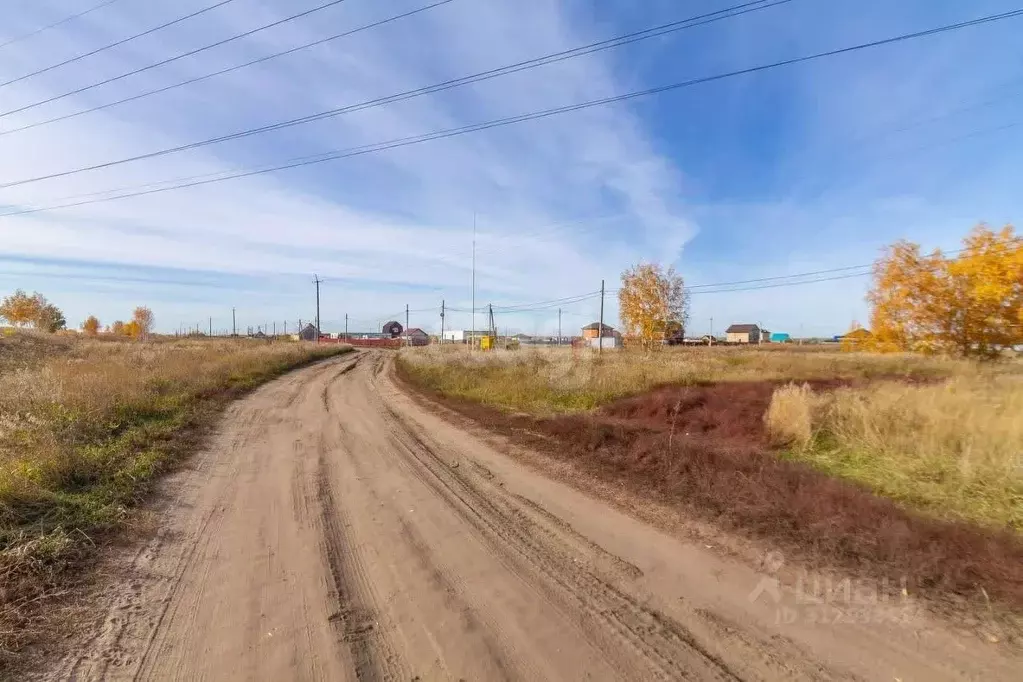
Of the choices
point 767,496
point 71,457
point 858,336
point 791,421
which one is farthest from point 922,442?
point 858,336

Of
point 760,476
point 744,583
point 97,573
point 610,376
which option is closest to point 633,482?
point 760,476

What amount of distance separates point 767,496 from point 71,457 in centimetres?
941

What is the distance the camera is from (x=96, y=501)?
5.94m

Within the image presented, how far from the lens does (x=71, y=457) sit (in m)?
6.91

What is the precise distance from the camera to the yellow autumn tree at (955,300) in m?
16.3

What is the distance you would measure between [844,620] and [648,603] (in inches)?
53.8

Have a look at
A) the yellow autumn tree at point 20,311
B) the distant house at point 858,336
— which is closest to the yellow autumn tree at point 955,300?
the distant house at point 858,336

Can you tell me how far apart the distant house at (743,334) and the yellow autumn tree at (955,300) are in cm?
10515

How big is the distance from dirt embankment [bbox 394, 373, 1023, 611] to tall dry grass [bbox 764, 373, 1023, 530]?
57 centimetres

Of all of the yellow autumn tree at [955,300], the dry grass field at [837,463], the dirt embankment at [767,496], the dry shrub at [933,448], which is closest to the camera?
the dirt embankment at [767,496]

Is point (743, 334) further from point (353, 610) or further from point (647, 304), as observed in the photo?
point (353, 610)

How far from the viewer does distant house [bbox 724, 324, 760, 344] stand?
395ft

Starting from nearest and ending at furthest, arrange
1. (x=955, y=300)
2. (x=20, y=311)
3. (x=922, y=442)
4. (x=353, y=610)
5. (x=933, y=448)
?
(x=353, y=610), (x=933, y=448), (x=922, y=442), (x=955, y=300), (x=20, y=311)

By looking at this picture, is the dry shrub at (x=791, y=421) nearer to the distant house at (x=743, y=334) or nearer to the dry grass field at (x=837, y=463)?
the dry grass field at (x=837, y=463)
